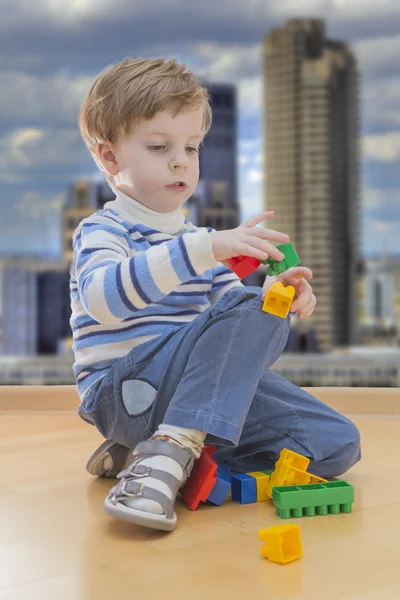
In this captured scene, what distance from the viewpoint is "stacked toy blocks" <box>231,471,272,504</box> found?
94 cm

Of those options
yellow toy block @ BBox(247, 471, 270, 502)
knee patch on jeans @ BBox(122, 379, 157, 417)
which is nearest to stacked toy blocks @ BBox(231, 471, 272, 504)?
yellow toy block @ BBox(247, 471, 270, 502)

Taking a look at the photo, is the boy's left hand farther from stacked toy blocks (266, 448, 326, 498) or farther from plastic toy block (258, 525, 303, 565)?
plastic toy block (258, 525, 303, 565)

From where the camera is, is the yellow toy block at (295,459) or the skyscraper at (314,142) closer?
the yellow toy block at (295,459)

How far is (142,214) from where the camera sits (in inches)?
39.6

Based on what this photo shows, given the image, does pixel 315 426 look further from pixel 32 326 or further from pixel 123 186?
pixel 32 326

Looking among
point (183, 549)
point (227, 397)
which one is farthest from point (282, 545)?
point (227, 397)

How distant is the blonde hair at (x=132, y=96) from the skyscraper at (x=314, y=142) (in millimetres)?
3316

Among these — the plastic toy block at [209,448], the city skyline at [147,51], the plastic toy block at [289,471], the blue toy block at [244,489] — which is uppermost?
the city skyline at [147,51]

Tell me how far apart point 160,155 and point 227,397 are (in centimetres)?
34

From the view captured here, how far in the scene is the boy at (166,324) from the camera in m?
0.82

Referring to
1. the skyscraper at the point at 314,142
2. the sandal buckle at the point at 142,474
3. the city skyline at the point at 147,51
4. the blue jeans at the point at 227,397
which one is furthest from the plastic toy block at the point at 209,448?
the skyscraper at the point at 314,142

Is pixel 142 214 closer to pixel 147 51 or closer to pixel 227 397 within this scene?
pixel 227 397

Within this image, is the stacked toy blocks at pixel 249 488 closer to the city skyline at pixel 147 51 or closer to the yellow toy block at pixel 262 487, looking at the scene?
the yellow toy block at pixel 262 487

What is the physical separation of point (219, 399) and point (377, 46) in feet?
12.8
